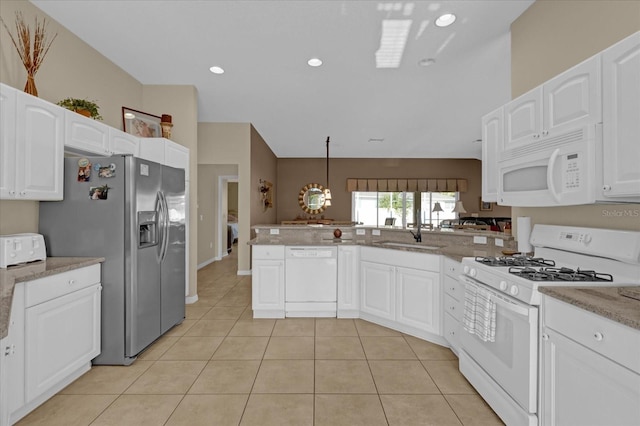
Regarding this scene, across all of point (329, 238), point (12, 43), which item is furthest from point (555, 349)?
point (12, 43)

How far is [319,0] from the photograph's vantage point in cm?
229

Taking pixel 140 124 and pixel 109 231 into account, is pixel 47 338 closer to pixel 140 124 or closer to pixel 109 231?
pixel 109 231

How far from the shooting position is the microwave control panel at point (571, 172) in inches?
62.7

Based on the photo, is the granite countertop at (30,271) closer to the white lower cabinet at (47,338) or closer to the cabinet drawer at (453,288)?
the white lower cabinet at (47,338)

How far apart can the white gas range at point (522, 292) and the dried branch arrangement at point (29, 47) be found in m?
3.45

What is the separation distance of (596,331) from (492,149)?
5.20 feet

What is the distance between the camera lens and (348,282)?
3.45 m

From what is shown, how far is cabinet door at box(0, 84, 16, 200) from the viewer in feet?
6.09

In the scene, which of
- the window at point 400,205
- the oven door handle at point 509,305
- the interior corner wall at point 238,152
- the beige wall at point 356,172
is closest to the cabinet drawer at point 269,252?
the interior corner wall at point 238,152

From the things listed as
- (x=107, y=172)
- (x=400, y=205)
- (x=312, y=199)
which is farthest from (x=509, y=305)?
(x=400, y=205)

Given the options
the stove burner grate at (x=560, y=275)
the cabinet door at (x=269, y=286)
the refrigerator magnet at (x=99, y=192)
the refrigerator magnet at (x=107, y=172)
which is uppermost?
the refrigerator magnet at (x=107, y=172)

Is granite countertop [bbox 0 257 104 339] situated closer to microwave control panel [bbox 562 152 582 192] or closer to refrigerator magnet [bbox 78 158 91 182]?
refrigerator magnet [bbox 78 158 91 182]

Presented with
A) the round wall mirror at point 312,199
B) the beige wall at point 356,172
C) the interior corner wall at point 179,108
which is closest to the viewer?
the interior corner wall at point 179,108

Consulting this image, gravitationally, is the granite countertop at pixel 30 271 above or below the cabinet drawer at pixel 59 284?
above
